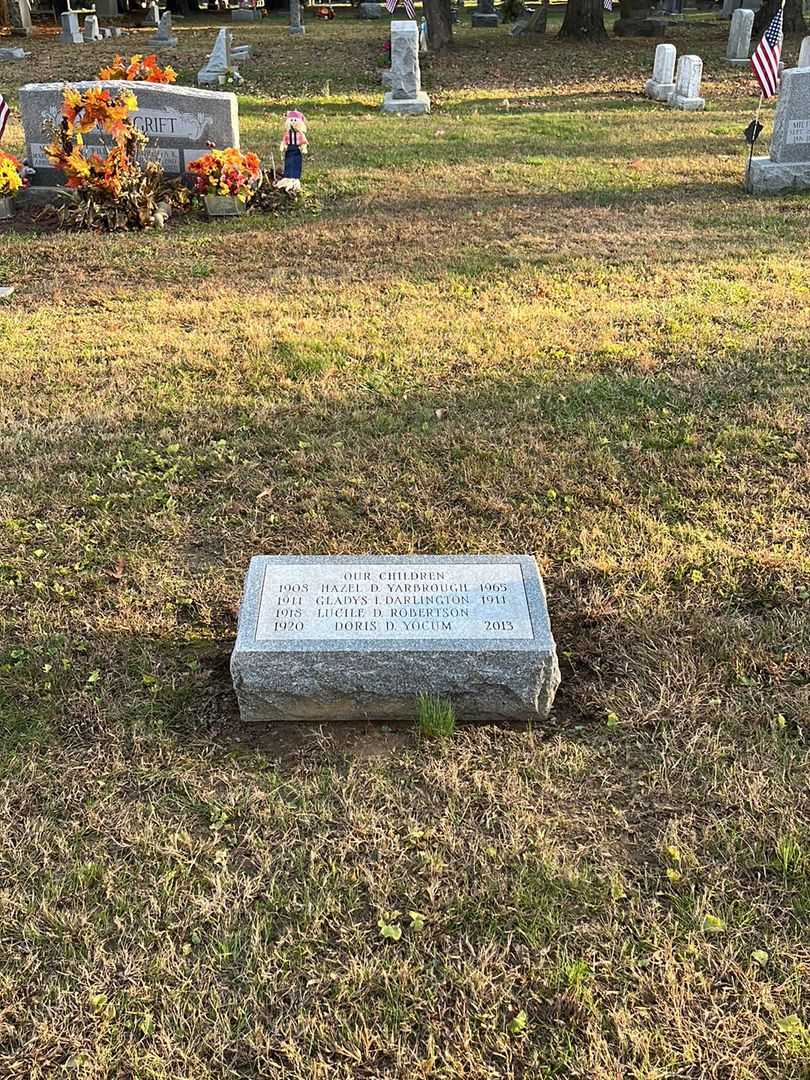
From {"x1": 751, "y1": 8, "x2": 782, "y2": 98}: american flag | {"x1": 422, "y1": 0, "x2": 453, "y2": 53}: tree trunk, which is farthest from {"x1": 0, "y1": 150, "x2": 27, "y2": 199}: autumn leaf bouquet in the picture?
{"x1": 422, "y1": 0, "x2": 453, "y2": 53}: tree trunk

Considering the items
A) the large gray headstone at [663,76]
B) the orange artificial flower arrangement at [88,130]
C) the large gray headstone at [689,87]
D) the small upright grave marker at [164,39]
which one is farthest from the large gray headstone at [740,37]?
the orange artificial flower arrangement at [88,130]

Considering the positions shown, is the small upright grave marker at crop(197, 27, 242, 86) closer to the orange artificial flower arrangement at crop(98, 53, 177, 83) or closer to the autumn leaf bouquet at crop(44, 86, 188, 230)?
the orange artificial flower arrangement at crop(98, 53, 177, 83)

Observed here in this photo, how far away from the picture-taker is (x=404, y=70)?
16.2 m

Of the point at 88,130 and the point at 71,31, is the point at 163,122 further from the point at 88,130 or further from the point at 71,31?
the point at 71,31

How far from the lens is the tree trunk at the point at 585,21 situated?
77.5ft

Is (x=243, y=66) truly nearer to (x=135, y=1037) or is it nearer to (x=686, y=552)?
(x=686, y=552)

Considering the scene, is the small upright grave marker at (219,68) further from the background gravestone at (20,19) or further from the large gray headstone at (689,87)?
the background gravestone at (20,19)

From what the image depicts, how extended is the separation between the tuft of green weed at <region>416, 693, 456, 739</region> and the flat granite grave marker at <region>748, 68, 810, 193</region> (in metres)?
9.26

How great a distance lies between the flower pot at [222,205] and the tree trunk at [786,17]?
2109 centimetres

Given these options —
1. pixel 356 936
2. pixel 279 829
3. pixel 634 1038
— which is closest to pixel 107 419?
pixel 279 829

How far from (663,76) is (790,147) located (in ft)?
26.1

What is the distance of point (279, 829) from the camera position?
267 centimetres

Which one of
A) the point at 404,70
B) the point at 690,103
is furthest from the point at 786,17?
the point at 404,70

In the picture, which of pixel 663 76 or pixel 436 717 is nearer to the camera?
pixel 436 717
